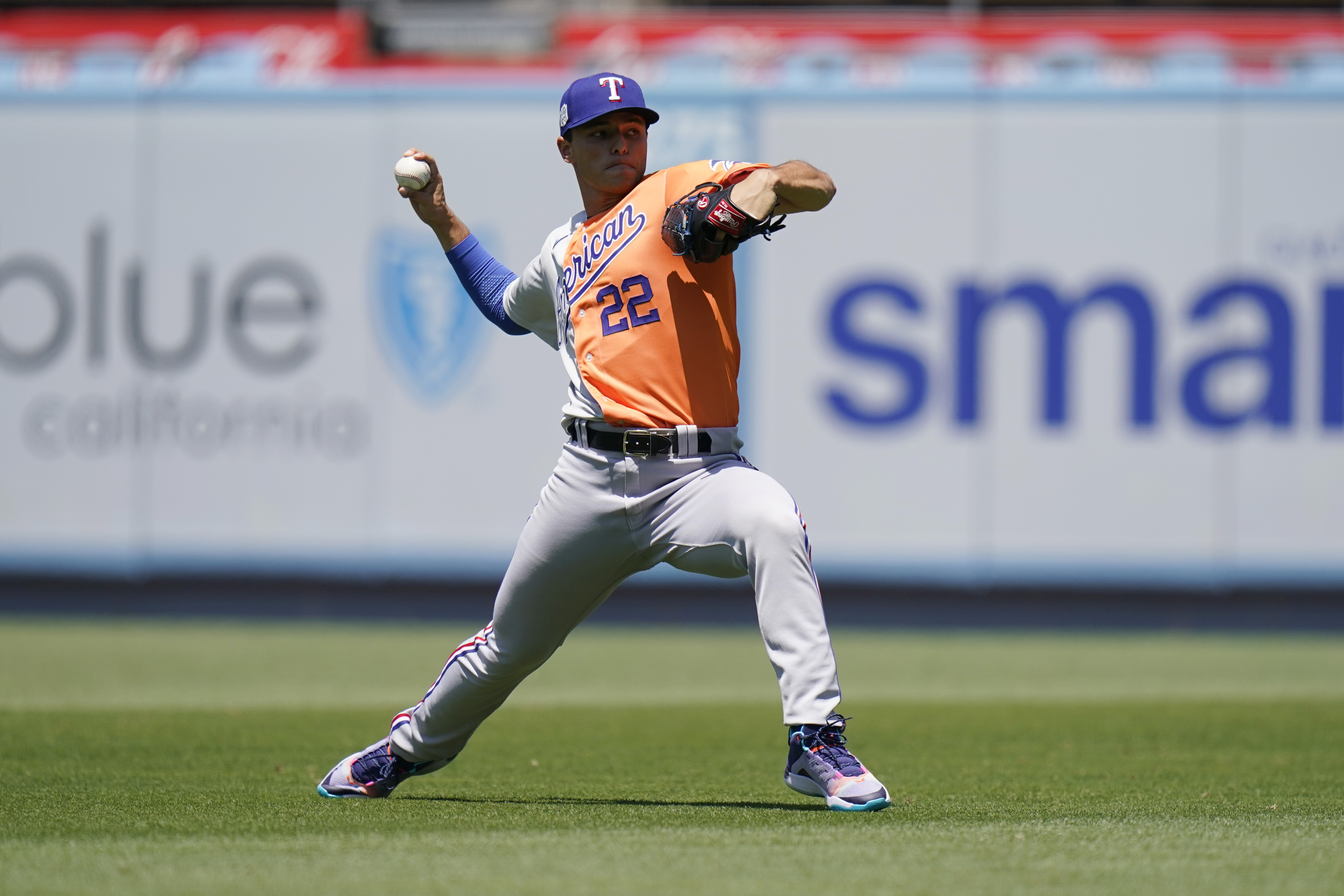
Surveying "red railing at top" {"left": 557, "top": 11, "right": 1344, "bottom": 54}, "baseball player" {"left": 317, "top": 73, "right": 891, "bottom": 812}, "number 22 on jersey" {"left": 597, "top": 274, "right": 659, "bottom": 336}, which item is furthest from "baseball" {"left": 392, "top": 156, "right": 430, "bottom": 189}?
"red railing at top" {"left": 557, "top": 11, "right": 1344, "bottom": 54}

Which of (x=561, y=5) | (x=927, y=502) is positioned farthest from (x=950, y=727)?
(x=561, y=5)

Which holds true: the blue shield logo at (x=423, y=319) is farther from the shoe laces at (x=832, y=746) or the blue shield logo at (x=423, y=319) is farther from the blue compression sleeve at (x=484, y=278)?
the shoe laces at (x=832, y=746)

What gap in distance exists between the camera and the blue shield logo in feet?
36.2

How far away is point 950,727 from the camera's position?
6.48 meters

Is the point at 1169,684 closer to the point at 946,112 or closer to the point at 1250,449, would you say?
the point at 1250,449

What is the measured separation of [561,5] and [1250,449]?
6.84 metres

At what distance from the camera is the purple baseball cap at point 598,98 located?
13.9ft

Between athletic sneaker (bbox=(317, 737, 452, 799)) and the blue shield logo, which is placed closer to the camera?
athletic sneaker (bbox=(317, 737, 452, 799))

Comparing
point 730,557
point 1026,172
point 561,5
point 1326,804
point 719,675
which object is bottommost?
point 719,675

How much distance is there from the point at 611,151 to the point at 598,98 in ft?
0.58

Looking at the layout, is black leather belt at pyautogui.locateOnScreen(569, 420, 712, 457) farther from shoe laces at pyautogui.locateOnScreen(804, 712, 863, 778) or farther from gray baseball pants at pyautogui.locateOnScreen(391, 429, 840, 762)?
shoe laces at pyautogui.locateOnScreen(804, 712, 863, 778)

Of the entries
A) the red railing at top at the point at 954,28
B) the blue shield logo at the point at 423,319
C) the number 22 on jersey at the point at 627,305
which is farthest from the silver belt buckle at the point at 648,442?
the red railing at top at the point at 954,28

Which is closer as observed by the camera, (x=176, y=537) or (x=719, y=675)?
(x=719, y=675)

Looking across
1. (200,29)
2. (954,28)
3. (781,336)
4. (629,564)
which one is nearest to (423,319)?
(781,336)
